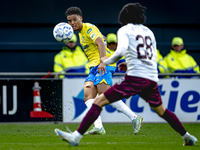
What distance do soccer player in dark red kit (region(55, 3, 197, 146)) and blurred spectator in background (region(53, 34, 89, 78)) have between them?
551 centimetres

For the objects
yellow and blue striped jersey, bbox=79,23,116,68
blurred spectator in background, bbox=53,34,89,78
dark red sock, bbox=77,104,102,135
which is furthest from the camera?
blurred spectator in background, bbox=53,34,89,78

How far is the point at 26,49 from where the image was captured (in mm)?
13484

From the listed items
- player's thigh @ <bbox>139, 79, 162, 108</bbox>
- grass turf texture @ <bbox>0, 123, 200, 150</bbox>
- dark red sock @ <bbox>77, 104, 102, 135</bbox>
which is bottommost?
grass turf texture @ <bbox>0, 123, 200, 150</bbox>

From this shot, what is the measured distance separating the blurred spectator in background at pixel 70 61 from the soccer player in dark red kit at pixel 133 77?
5505 millimetres

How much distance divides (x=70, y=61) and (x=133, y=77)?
18.8 ft

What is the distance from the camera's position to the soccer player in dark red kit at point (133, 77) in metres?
5.34

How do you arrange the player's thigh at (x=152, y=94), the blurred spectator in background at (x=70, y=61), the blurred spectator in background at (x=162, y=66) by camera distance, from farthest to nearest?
1. the blurred spectator in background at (x=162, y=66)
2. the blurred spectator in background at (x=70, y=61)
3. the player's thigh at (x=152, y=94)

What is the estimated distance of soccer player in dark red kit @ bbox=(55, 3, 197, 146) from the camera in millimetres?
5344

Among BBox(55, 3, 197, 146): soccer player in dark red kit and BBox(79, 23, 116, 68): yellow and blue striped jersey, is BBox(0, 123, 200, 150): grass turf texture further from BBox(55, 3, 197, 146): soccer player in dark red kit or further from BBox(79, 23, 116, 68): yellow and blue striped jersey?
BBox(79, 23, 116, 68): yellow and blue striped jersey

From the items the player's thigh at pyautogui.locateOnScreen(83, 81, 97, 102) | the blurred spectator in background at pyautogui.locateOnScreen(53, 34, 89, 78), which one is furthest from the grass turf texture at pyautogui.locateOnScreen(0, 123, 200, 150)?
the blurred spectator in background at pyautogui.locateOnScreen(53, 34, 89, 78)

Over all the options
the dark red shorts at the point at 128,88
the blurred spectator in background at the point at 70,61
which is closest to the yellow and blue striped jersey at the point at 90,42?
the dark red shorts at the point at 128,88

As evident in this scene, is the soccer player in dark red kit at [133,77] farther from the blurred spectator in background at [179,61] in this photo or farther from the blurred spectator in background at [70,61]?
the blurred spectator in background at [179,61]

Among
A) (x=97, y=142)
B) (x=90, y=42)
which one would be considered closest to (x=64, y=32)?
(x=90, y=42)

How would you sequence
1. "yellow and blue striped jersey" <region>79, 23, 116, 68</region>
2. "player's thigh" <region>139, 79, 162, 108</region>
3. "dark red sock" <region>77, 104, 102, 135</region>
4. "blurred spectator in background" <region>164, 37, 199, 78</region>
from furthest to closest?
"blurred spectator in background" <region>164, 37, 199, 78</region> → "yellow and blue striped jersey" <region>79, 23, 116, 68</region> → "player's thigh" <region>139, 79, 162, 108</region> → "dark red sock" <region>77, 104, 102, 135</region>
